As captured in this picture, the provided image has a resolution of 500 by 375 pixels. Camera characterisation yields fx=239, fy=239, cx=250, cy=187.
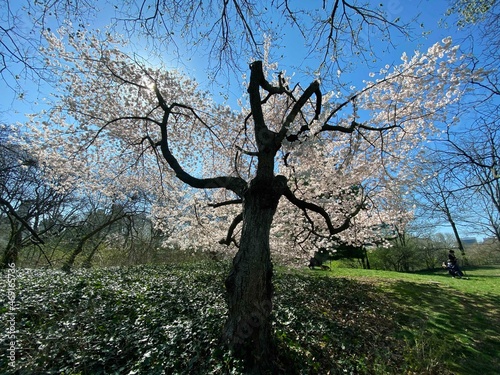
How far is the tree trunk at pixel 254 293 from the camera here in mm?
2996

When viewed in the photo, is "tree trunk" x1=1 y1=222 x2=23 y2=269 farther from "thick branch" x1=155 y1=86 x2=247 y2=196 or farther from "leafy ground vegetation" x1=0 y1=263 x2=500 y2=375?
"thick branch" x1=155 y1=86 x2=247 y2=196

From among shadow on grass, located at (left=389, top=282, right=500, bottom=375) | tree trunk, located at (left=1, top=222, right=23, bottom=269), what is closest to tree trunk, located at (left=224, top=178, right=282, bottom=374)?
shadow on grass, located at (left=389, top=282, right=500, bottom=375)

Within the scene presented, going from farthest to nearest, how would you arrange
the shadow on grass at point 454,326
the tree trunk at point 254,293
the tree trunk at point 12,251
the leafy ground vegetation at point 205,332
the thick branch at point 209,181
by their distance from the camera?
the tree trunk at point 12,251 → the thick branch at point 209,181 → the shadow on grass at point 454,326 → the tree trunk at point 254,293 → the leafy ground vegetation at point 205,332

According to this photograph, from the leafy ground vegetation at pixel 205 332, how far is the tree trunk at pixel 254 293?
0.75ft

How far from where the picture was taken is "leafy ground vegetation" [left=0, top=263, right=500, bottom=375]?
2.88 meters

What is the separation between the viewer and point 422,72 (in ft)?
17.0

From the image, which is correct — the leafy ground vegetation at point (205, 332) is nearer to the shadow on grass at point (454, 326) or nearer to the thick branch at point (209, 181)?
the shadow on grass at point (454, 326)

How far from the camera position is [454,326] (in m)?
5.36

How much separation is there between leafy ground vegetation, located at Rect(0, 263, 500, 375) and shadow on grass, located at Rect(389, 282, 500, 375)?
0.03m

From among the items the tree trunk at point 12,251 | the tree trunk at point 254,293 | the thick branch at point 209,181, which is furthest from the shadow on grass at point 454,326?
the tree trunk at point 12,251

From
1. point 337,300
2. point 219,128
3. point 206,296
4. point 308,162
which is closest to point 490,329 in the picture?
point 337,300

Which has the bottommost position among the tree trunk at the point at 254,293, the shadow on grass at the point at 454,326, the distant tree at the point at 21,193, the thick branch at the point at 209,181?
the shadow on grass at the point at 454,326

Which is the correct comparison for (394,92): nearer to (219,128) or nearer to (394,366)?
(219,128)

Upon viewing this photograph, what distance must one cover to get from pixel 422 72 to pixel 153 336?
7064mm
